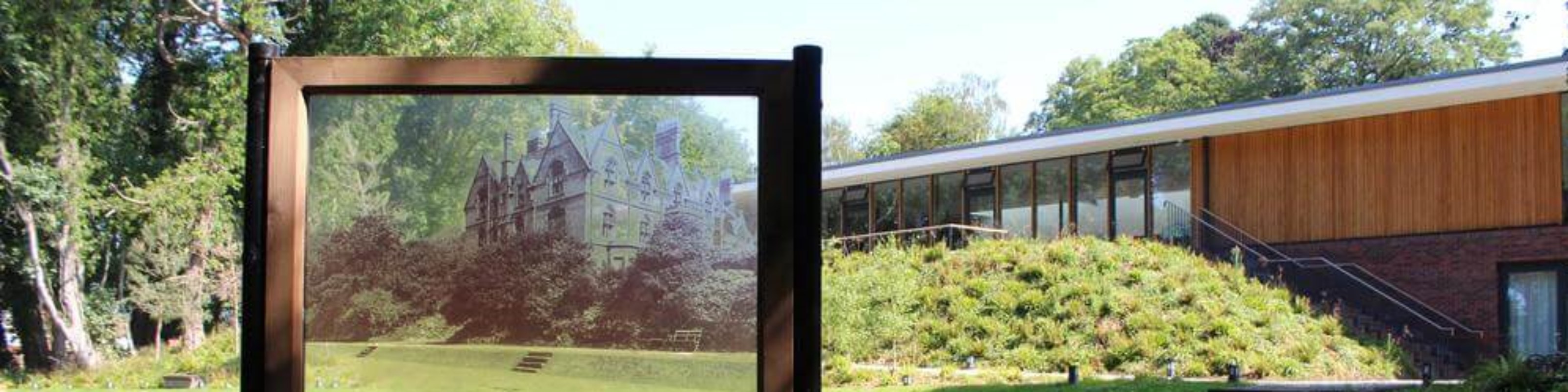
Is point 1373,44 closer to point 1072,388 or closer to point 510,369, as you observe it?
point 1072,388

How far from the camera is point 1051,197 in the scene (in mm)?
28656

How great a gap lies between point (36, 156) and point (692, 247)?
25286mm

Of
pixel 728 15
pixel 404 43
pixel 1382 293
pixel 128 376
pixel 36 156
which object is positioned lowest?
pixel 128 376

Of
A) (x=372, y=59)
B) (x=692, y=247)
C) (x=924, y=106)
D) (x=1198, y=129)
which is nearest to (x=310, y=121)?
(x=372, y=59)

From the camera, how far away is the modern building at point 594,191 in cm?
440

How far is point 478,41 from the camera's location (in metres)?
28.0

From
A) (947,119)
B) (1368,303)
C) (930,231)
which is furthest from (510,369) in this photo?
(947,119)

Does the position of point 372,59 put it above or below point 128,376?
above

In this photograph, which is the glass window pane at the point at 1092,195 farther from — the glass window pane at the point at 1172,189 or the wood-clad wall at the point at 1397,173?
the wood-clad wall at the point at 1397,173

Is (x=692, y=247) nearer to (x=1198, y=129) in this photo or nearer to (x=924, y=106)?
(x=1198, y=129)

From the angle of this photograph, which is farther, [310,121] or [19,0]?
[19,0]

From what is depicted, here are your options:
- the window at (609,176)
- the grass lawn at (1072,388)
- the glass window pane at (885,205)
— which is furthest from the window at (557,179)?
the glass window pane at (885,205)

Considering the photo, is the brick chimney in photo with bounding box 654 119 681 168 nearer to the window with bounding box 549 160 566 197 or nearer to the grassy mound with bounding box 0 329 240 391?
the window with bounding box 549 160 566 197

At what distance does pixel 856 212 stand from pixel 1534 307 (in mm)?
15579
